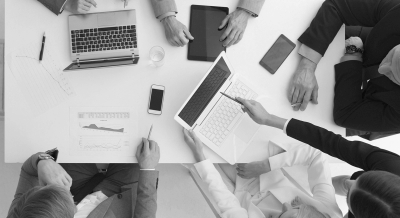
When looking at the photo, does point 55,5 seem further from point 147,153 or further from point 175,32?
point 147,153

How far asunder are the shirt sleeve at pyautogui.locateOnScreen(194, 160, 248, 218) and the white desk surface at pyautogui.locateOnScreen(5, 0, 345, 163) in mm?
59

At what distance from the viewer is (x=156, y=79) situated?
134 centimetres

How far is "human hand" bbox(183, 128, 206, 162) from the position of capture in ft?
4.28

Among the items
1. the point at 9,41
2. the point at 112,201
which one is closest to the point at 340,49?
the point at 112,201

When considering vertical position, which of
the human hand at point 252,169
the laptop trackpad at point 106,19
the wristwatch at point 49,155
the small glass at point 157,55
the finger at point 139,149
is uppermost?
the laptop trackpad at point 106,19

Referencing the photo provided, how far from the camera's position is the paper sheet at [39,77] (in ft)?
4.22

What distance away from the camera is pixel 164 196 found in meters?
2.06

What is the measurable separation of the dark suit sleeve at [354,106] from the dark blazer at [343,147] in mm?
118

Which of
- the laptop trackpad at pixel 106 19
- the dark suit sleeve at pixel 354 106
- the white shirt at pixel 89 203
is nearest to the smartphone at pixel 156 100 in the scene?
the laptop trackpad at pixel 106 19

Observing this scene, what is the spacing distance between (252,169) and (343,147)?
1.33 feet

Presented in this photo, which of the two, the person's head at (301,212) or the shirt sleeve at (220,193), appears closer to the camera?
the person's head at (301,212)

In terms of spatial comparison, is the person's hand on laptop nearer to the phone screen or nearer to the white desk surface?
the white desk surface

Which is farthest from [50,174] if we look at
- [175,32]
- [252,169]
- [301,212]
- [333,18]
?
[333,18]

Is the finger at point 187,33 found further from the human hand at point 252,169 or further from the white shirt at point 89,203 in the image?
the white shirt at point 89,203
